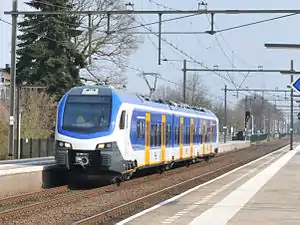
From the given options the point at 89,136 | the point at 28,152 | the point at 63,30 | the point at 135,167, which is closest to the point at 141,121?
the point at 135,167

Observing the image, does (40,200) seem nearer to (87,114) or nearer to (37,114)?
(87,114)

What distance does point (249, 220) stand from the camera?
11.5 m

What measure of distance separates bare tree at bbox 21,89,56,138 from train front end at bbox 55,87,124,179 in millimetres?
21016

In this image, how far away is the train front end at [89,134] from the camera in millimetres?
18391

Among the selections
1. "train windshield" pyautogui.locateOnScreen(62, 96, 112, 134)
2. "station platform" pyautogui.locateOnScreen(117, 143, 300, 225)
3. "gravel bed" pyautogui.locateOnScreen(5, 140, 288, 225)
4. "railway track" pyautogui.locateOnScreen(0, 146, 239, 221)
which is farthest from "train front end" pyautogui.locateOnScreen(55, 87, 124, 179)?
"station platform" pyautogui.locateOnScreen(117, 143, 300, 225)

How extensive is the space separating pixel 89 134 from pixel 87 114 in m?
0.80

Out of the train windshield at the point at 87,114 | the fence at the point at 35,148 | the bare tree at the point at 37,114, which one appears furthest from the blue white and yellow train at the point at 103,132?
the bare tree at the point at 37,114

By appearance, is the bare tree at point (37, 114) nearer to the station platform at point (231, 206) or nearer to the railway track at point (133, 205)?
the railway track at point (133, 205)

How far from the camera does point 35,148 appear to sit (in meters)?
37.0

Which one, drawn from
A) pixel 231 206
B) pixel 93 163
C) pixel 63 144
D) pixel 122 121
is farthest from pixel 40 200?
pixel 231 206

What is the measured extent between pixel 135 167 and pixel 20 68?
90.6 feet

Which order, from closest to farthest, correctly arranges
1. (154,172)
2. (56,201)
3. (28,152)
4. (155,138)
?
(56,201)
(155,138)
(154,172)
(28,152)

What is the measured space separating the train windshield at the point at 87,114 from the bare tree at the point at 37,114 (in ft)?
68.6

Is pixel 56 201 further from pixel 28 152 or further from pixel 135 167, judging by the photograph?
pixel 28 152
